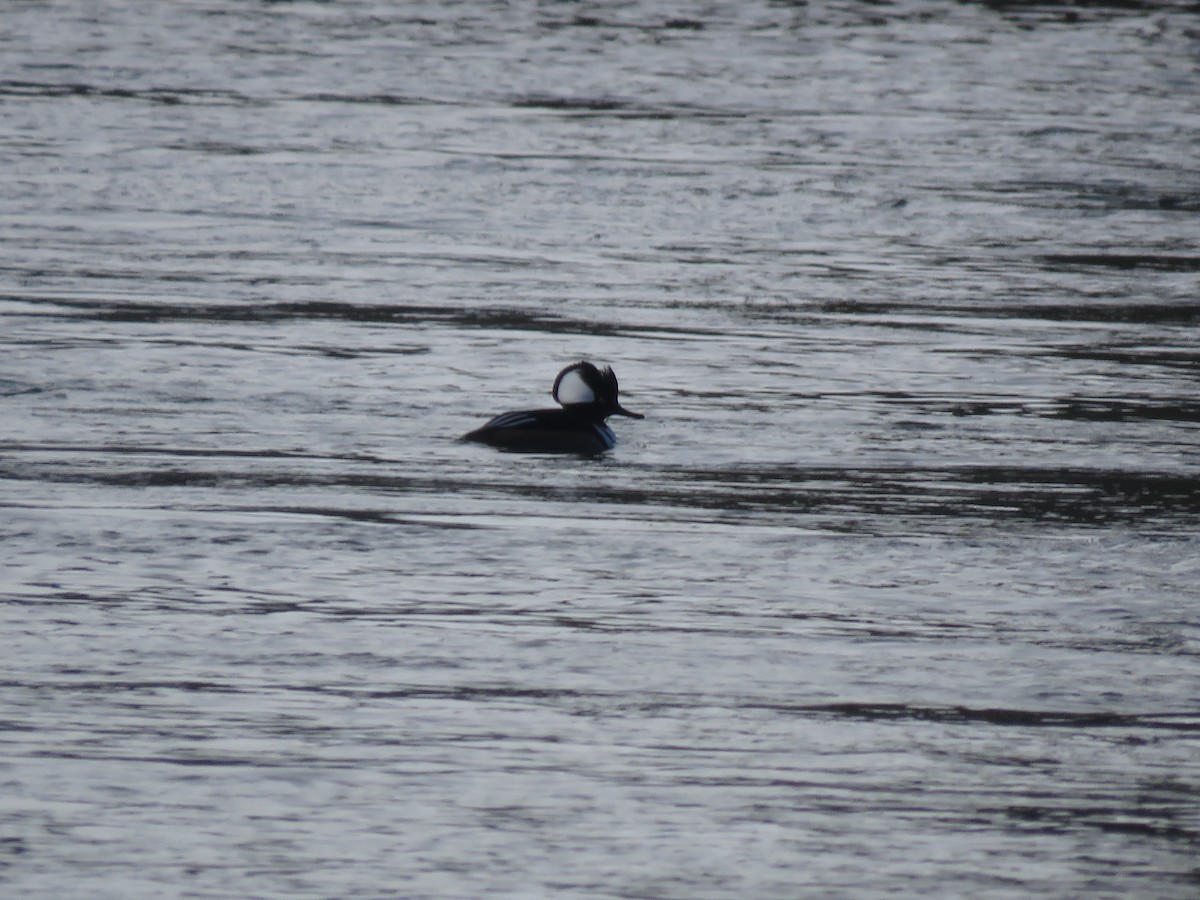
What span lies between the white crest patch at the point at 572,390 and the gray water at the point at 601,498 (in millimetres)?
405

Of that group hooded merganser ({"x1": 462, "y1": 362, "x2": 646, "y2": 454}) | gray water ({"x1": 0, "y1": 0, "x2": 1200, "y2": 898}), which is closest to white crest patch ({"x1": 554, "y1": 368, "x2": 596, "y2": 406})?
hooded merganser ({"x1": 462, "y1": 362, "x2": 646, "y2": 454})

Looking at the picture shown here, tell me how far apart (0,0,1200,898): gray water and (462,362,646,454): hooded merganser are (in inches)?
4.4

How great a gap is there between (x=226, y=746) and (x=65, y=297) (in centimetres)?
695

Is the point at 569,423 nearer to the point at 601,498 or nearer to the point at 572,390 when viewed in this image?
the point at 572,390

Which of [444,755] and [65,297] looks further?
[65,297]

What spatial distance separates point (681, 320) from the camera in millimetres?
12172

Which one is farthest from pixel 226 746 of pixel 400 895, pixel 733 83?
pixel 733 83

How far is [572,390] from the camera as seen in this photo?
9.70 metres

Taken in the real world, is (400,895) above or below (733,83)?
below

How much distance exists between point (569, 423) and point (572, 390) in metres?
0.32

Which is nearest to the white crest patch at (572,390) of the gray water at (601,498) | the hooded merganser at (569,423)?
the hooded merganser at (569,423)

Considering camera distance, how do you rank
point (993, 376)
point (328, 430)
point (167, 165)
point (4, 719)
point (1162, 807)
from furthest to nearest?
1. point (167, 165)
2. point (993, 376)
3. point (328, 430)
4. point (4, 719)
5. point (1162, 807)

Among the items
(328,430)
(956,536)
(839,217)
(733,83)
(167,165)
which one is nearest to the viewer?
(956,536)

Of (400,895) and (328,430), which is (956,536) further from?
(400,895)
